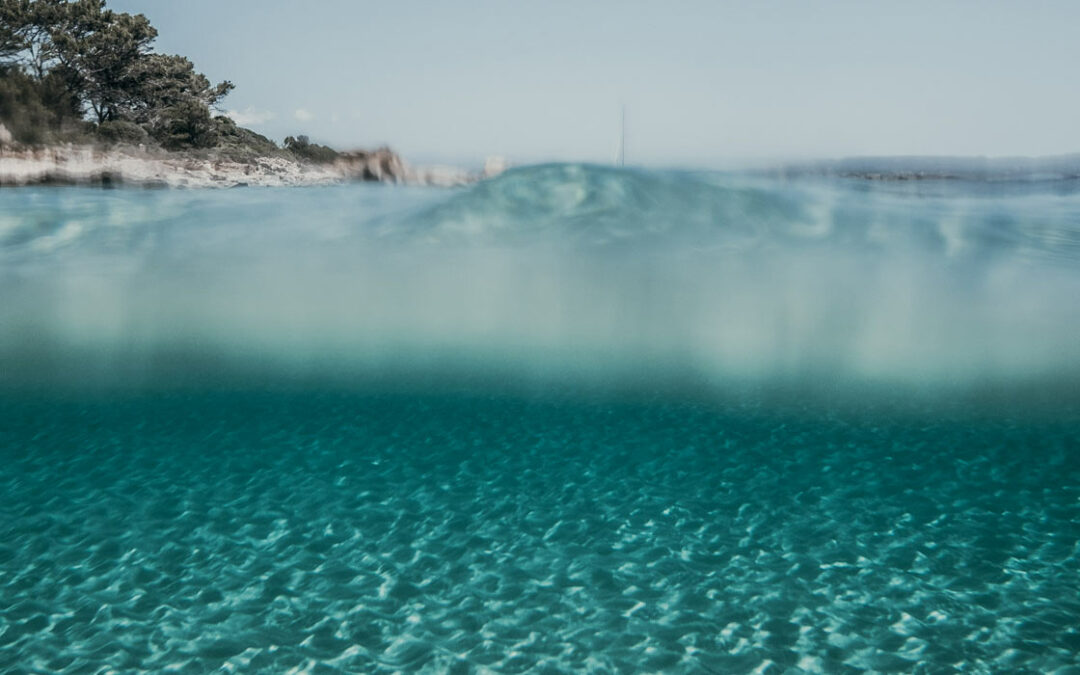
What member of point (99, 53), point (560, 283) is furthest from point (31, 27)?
point (560, 283)

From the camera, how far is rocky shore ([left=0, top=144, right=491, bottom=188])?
2650 cm

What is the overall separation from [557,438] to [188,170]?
912 inches

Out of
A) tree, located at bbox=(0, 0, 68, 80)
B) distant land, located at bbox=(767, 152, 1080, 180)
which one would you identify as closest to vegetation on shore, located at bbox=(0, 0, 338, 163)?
tree, located at bbox=(0, 0, 68, 80)

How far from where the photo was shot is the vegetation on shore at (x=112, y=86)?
32.3 m

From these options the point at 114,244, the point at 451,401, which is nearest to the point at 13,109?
the point at 114,244

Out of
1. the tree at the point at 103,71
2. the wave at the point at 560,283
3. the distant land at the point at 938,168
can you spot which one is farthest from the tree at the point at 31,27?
the distant land at the point at 938,168

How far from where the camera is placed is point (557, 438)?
11.6 metres

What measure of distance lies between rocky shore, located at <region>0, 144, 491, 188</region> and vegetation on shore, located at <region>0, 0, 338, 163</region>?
0.98m

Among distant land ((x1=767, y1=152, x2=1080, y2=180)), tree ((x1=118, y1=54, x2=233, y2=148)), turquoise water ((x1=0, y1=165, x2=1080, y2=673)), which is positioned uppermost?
tree ((x1=118, y1=54, x2=233, y2=148))

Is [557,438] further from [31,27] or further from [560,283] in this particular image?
[31,27]

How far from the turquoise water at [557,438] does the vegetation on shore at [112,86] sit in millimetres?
7776

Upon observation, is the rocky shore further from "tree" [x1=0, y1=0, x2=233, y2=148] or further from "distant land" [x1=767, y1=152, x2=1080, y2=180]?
"distant land" [x1=767, y1=152, x2=1080, y2=180]

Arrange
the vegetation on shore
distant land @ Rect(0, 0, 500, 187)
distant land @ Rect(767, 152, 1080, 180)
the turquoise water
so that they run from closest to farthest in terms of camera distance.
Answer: the turquoise water → distant land @ Rect(767, 152, 1080, 180) → distant land @ Rect(0, 0, 500, 187) → the vegetation on shore

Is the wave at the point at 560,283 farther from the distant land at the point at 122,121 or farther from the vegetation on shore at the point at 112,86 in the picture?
the vegetation on shore at the point at 112,86
